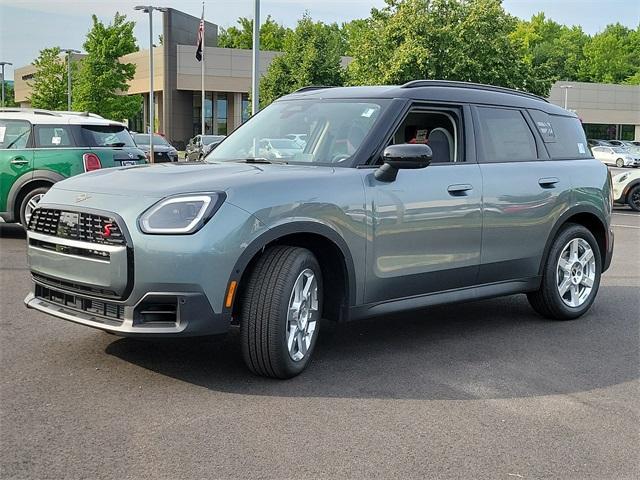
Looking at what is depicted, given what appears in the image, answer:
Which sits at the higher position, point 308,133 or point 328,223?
point 308,133

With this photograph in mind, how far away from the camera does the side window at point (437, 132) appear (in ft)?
19.5

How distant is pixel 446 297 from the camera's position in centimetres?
584

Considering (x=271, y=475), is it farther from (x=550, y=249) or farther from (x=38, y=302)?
(x=550, y=249)

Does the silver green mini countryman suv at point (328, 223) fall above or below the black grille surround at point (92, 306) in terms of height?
above

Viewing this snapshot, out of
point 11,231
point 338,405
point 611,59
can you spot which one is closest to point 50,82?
point 11,231

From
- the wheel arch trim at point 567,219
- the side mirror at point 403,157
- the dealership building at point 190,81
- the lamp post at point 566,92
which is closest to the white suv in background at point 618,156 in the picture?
the dealership building at point 190,81

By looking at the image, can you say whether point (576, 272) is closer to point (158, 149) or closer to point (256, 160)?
point (256, 160)

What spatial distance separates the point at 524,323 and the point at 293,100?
268 centimetres

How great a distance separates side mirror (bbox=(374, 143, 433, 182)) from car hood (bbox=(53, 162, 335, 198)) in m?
0.35

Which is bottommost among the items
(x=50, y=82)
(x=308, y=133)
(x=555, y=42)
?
(x=308, y=133)

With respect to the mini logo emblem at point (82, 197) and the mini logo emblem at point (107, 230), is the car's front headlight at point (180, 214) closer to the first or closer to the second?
the mini logo emblem at point (107, 230)

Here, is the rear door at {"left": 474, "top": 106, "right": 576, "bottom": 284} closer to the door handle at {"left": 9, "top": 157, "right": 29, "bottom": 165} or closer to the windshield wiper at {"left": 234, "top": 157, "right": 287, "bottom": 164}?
the windshield wiper at {"left": 234, "top": 157, "right": 287, "bottom": 164}

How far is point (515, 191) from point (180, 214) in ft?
9.44

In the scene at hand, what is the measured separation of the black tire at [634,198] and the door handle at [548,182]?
50.2 feet
